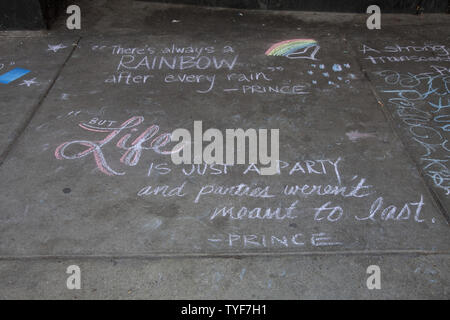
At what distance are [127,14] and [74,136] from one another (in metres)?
3.11

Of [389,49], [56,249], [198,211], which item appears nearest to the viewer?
[56,249]

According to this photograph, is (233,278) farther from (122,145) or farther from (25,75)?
(25,75)

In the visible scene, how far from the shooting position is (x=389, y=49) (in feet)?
15.9

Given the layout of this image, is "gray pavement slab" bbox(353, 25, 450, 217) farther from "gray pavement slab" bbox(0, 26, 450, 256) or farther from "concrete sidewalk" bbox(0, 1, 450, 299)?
A: "gray pavement slab" bbox(0, 26, 450, 256)

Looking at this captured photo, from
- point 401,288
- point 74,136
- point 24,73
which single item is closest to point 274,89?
point 74,136

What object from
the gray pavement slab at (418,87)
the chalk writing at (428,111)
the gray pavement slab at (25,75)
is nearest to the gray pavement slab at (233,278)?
the gray pavement slab at (418,87)

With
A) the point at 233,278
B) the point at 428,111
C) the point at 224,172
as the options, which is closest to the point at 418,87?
the point at 428,111

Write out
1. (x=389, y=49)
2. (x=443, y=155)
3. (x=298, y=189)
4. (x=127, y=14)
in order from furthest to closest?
(x=127, y=14)
(x=389, y=49)
(x=443, y=155)
(x=298, y=189)

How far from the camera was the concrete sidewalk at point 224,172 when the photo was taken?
2369 millimetres

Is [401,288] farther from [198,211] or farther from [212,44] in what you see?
[212,44]

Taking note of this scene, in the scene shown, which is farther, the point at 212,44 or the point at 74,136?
the point at 212,44

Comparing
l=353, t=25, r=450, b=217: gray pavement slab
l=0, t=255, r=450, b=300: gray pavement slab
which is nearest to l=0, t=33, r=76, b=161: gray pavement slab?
l=0, t=255, r=450, b=300: gray pavement slab

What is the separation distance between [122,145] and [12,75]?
1909 mm

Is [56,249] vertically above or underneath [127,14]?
underneath
